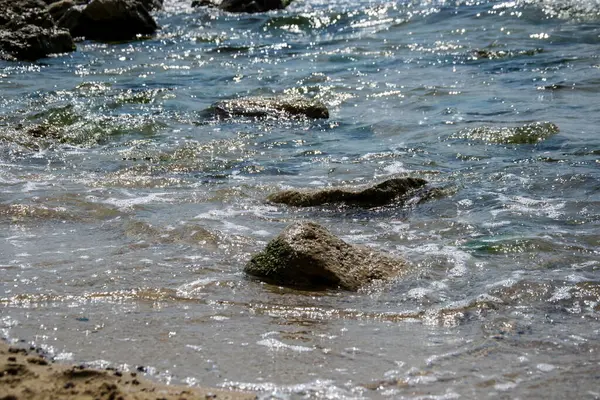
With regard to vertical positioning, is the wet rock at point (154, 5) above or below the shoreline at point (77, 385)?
above

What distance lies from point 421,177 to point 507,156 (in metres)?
1.19

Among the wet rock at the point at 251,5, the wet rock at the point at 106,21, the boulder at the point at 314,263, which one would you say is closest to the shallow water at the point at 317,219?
the boulder at the point at 314,263

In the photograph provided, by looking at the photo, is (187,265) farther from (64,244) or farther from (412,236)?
(412,236)

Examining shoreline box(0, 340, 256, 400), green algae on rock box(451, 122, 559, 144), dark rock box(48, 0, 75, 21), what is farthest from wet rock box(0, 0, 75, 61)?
shoreline box(0, 340, 256, 400)

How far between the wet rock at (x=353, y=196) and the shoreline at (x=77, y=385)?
11.9ft

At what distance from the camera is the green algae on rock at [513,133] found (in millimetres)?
9000

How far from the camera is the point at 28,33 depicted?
52.0 ft

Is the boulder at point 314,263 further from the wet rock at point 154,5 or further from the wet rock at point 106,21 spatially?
the wet rock at point 154,5

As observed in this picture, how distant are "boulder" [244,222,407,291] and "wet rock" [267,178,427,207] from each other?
66.3 inches

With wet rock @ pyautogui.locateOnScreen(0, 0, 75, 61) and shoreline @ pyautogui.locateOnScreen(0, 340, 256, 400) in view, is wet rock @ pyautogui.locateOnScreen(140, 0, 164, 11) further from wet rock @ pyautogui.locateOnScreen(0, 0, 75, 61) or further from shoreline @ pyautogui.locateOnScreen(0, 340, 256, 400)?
shoreline @ pyautogui.locateOnScreen(0, 340, 256, 400)

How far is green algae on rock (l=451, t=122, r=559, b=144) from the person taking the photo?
29.5ft

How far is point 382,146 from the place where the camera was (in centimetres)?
919

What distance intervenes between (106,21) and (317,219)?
13.2m

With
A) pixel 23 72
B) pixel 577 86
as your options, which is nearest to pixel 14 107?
pixel 23 72
